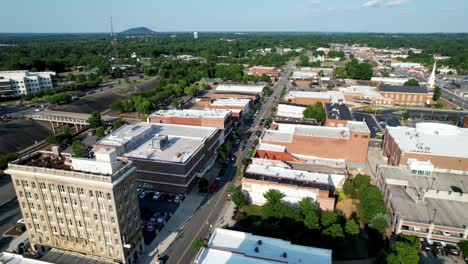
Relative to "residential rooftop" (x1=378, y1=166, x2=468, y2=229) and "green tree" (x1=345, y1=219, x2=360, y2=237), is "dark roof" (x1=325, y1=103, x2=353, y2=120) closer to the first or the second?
"residential rooftop" (x1=378, y1=166, x2=468, y2=229)

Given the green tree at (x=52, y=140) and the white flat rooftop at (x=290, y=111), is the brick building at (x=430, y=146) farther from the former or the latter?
the green tree at (x=52, y=140)

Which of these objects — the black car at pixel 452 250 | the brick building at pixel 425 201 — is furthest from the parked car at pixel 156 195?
the black car at pixel 452 250

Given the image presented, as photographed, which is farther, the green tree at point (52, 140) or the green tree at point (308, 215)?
the green tree at point (52, 140)

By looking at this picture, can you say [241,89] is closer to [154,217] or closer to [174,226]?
[154,217]

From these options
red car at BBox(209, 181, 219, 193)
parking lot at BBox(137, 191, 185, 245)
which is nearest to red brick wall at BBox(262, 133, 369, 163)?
red car at BBox(209, 181, 219, 193)

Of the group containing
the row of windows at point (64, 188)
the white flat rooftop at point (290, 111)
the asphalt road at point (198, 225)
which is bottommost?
the asphalt road at point (198, 225)

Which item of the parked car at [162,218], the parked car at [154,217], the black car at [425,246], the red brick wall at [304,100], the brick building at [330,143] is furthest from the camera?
the red brick wall at [304,100]

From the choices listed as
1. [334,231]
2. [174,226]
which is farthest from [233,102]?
[334,231]
